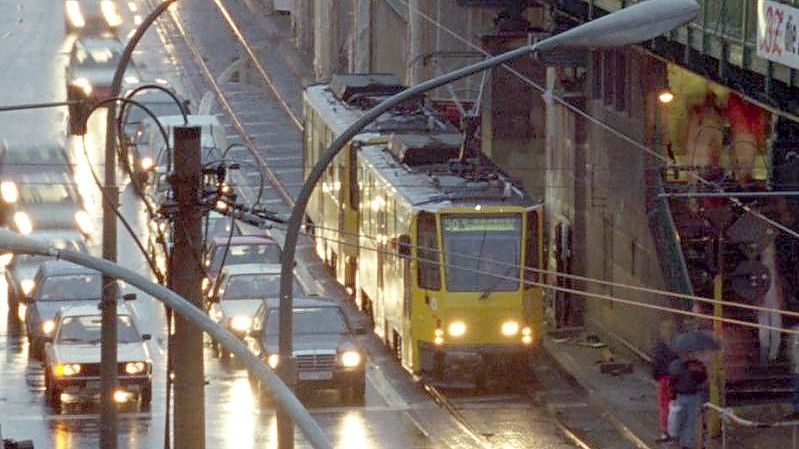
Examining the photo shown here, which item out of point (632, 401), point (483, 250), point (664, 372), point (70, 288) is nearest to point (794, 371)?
point (632, 401)

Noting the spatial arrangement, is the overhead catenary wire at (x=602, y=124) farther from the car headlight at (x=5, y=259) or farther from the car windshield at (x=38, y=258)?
the car headlight at (x=5, y=259)

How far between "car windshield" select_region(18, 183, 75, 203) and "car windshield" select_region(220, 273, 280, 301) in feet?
27.8

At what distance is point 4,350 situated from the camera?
4128 centimetres

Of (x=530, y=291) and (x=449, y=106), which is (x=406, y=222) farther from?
(x=449, y=106)

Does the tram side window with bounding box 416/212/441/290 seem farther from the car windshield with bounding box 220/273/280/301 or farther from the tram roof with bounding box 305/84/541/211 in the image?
the car windshield with bounding box 220/273/280/301

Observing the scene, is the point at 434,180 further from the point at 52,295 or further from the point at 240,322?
the point at 52,295

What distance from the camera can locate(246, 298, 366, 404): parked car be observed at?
36.0 meters

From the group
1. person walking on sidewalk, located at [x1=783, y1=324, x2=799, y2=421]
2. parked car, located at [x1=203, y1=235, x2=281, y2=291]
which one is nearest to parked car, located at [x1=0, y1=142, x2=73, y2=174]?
parked car, located at [x1=203, y1=235, x2=281, y2=291]

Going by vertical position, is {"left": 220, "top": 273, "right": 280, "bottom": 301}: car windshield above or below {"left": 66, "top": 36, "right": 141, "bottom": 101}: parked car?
below

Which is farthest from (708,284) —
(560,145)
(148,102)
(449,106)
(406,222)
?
(148,102)

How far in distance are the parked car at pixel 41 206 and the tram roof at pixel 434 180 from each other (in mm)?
6867

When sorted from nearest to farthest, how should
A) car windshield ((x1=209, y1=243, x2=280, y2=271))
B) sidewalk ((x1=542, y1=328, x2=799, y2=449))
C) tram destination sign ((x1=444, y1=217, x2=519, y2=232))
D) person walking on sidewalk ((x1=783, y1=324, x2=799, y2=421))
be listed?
1. person walking on sidewalk ((x1=783, y1=324, x2=799, y2=421))
2. sidewalk ((x1=542, y1=328, x2=799, y2=449))
3. tram destination sign ((x1=444, y1=217, x2=519, y2=232))
4. car windshield ((x1=209, y1=243, x2=280, y2=271))

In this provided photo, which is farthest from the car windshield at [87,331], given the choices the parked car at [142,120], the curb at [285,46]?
the curb at [285,46]

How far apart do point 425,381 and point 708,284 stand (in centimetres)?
458
